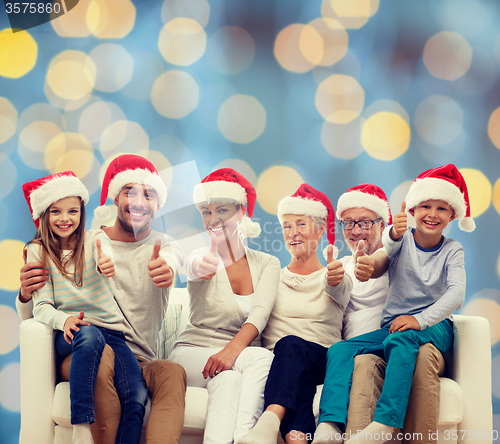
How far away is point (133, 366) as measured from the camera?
1365mm

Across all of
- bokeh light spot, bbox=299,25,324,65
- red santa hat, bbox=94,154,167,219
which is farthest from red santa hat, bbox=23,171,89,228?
bokeh light spot, bbox=299,25,324,65

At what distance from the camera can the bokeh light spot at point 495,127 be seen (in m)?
2.13

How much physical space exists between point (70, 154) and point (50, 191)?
66 centimetres

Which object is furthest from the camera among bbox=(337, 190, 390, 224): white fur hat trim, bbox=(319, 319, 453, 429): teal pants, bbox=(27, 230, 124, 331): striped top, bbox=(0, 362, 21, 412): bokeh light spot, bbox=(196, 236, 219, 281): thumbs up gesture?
bbox=(0, 362, 21, 412): bokeh light spot

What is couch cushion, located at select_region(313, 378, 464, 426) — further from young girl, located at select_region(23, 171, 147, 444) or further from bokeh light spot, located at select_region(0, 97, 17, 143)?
bokeh light spot, located at select_region(0, 97, 17, 143)

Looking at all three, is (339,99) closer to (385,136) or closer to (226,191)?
(385,136)

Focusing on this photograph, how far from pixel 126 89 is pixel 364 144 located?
1183 millimetres

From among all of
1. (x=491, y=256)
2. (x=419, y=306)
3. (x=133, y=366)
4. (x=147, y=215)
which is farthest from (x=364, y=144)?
(x=133, y=366)

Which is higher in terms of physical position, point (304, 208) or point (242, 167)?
point (242, 167)

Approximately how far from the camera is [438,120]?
7.07 ft

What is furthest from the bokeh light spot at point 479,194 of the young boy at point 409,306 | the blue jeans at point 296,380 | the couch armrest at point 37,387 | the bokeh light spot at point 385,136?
the couch armrest at point 37,387

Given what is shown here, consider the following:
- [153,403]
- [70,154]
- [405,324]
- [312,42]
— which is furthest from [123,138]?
[405,324]

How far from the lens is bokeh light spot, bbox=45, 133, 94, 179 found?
2137 millimetres

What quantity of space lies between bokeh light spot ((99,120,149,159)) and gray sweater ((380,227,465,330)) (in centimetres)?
125
